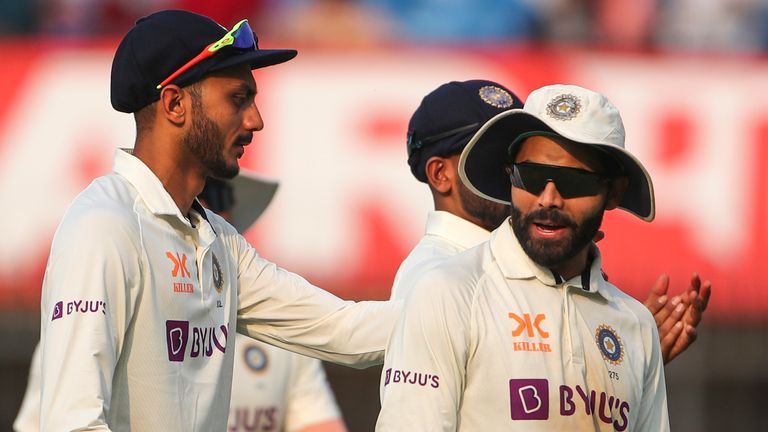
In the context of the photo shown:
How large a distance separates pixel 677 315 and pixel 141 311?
5.03ft

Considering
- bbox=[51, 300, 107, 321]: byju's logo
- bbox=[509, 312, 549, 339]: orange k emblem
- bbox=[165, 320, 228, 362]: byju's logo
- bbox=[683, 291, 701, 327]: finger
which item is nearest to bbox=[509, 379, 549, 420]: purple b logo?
bbox=[509, 312, 549, 339]: orange k emblem

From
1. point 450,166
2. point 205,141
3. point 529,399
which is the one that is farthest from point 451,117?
point 529,399

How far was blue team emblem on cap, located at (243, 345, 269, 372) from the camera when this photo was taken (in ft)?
20.9

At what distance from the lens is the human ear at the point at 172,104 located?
4477 mm

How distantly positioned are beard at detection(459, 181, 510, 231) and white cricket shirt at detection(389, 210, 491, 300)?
3 centimetres

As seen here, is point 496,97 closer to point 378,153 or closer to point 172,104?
point 172,104

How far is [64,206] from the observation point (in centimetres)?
934

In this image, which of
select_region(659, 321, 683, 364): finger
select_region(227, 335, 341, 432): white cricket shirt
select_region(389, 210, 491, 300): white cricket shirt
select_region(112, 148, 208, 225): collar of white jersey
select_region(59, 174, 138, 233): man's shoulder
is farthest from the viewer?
select_region(227, 335, 341, 432): white cricket shirt

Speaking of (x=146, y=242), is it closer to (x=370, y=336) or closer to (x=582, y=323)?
(x=370, y=336)

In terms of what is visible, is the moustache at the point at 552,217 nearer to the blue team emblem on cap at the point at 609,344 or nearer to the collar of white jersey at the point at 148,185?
the blue team emblem on cap at the point at 609,344

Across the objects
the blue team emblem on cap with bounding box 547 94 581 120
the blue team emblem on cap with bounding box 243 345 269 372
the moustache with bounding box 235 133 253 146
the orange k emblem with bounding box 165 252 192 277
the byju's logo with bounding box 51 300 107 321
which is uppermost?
the blue team emblem on cap with bounding box 547 94 581 120

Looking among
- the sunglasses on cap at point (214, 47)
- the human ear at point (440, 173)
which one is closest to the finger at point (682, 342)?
the human ear at point (440, 173)

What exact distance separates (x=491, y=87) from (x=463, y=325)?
1607mm

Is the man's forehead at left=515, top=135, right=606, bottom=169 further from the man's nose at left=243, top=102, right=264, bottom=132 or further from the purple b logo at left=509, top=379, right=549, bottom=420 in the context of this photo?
the man's nose at left=243, top=102, right=264, bottom=132
